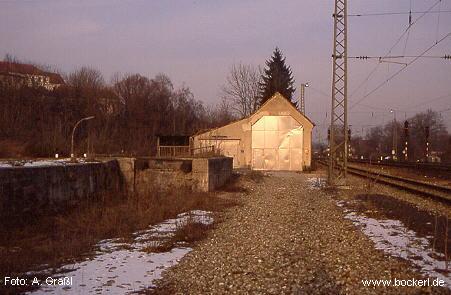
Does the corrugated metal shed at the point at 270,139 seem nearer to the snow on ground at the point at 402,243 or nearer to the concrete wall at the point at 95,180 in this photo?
the concrete wall at the point at 95,180

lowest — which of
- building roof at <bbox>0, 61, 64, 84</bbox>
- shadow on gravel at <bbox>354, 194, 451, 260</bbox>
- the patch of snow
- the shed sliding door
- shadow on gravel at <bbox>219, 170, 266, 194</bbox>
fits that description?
the patch of snow

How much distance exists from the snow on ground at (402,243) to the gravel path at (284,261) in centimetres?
30

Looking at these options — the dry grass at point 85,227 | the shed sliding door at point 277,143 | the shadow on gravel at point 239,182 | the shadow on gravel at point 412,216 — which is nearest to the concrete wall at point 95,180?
the shadow on gravel at point 239,182

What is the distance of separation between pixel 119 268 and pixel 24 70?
74.4 meters

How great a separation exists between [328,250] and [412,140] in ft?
348

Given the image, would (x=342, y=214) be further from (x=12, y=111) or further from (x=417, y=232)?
(x=12, y=111)

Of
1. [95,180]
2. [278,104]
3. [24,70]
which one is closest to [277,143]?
[278,104]

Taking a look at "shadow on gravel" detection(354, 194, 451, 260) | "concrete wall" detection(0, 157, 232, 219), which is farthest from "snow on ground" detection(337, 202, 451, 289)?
"concrete wall" detection(0, 157, 232, 219)

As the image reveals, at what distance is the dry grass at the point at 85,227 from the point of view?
1036 centimetres

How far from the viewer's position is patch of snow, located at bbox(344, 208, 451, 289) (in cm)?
923

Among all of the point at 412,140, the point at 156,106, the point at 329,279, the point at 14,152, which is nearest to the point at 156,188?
the point at 329,279

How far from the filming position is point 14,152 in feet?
138

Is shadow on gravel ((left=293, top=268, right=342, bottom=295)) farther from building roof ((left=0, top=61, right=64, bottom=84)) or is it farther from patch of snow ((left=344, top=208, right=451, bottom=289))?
building roof ((left=0, top=61, right=64, bottom=84))

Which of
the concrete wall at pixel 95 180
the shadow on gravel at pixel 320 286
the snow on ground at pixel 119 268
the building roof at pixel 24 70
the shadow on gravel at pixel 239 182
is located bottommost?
the snow on ground at pixel 119 268
